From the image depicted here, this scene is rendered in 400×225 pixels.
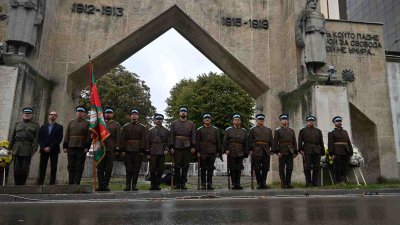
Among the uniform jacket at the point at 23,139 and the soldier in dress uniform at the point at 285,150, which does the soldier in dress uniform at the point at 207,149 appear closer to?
the soldier in dress uniform at the point at 285,150

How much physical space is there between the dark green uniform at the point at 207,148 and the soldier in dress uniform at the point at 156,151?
86 centimetres

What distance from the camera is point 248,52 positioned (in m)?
14.0

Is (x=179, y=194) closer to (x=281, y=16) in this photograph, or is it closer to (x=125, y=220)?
(x=125, y=220)

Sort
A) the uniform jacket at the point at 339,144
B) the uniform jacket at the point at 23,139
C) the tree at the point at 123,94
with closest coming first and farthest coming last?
1. the uniform jacket at the point at 23,139
2. the uniform jacket at the point at 339,144
3. the tree at the point at 123,94

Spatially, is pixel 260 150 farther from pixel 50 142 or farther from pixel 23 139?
pixel 23 139

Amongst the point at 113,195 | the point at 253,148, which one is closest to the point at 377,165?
the point at 253,148

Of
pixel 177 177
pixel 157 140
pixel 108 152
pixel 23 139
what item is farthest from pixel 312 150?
pixel 23 139

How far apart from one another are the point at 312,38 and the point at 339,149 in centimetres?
463

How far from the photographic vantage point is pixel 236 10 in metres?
14.3

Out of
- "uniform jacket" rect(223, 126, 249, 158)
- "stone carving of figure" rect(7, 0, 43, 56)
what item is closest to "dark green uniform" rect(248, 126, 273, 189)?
"uniform jacket" rect(223, 126, 249, 158)

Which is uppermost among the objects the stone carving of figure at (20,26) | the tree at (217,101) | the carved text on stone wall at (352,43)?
the tree at (217,101)

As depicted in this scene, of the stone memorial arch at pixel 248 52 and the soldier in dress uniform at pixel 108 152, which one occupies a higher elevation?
the stone memorial arch at pixel 248 52

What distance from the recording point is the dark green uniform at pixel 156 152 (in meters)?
8.88

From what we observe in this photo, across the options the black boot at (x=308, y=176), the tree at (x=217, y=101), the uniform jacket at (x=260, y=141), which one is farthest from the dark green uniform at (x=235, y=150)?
the tree at (x=217, y=101)
